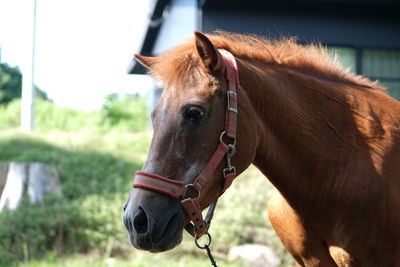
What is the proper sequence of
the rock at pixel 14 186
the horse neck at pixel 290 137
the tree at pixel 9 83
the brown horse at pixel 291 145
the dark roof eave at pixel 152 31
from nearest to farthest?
the brown horse at pixel 291 145 < the horse neck at pixel 290 137 < the rock at pixel 14 186 < the dark roof eave at pixel 152 31 < the tree at pixel 9 83

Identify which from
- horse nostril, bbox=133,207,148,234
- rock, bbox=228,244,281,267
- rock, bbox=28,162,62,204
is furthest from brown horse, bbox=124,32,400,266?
rock, bbox=28,162,62,204

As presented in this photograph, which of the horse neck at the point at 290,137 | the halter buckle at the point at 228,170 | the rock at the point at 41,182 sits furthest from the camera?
the rock at the point at 41,182

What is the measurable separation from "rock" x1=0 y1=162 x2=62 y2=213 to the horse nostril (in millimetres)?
6129

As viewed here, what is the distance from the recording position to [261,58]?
306 centimetres

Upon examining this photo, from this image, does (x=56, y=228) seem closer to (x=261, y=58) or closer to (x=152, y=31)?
(x=261, y=58)

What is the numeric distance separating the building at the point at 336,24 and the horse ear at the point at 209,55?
321 inches

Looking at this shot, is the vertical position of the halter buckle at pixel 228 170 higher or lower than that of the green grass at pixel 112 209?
higher

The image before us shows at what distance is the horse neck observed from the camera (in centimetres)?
287

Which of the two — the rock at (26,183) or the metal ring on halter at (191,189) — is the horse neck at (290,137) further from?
the rock at (26,183)

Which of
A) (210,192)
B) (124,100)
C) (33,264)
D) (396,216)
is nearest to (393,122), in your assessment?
(396,216)

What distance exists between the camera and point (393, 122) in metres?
3.09

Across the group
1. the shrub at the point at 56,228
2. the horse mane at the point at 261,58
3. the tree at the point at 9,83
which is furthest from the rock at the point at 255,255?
the tree at the point at 9,83

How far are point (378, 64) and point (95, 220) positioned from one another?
740 centimetres

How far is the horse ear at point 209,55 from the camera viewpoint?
2.62m
